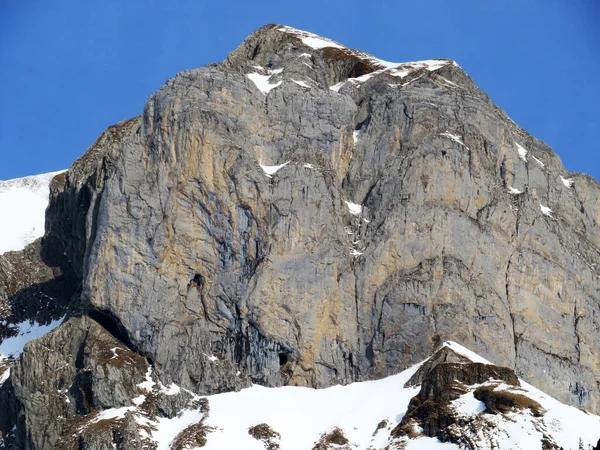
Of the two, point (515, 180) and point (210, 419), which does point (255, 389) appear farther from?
point (515, 180)

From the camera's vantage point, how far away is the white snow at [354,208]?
15350 cm

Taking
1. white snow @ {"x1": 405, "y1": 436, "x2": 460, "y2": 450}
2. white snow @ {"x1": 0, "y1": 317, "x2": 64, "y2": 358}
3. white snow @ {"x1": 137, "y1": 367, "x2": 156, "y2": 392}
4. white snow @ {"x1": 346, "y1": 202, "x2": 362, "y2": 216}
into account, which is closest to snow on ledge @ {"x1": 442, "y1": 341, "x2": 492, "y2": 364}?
white snow @ {"x1": 405, "y1": 436, "x2": 460, "y2": 450}

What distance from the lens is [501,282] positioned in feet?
493

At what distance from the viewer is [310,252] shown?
483 ft

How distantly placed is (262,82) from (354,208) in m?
19.8

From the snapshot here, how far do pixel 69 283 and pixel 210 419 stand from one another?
40302 mm

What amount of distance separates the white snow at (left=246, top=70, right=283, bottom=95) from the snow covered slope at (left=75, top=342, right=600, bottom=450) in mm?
34933

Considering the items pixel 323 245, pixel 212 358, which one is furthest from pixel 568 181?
pixel 212 358

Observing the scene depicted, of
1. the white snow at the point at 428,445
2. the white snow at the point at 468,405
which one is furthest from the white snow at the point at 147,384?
the white snow at the point at 468,405

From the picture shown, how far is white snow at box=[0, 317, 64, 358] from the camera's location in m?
161

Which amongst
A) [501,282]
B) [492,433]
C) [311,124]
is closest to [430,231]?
[501,282]

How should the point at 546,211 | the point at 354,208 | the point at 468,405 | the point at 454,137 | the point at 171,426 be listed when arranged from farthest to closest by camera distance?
the point at 546,211 → the point at 454,137 → the point at 354,208 → the point at 171,426 → the point at 468,405

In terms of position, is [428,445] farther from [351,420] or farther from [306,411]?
[306,411]

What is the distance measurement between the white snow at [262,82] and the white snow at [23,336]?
115 ft
